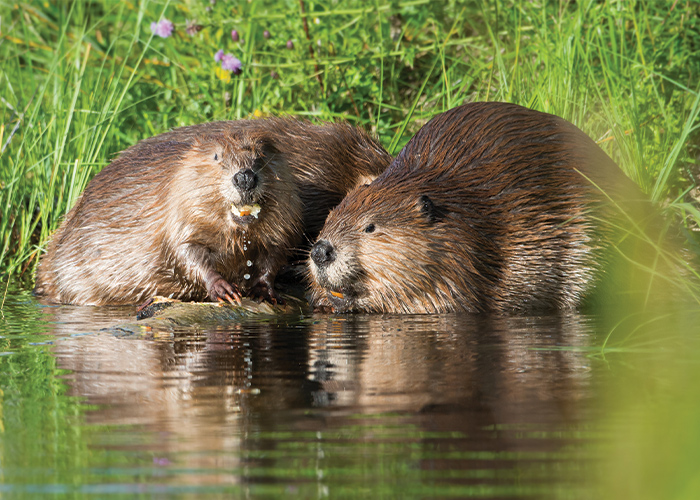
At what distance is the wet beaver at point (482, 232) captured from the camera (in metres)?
3.49

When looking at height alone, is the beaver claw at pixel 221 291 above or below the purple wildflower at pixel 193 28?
below

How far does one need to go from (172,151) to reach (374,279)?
1187 mm

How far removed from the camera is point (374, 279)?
3.52 metres

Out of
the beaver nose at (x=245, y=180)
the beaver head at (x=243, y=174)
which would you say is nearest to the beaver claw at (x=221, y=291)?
the beaver head at (x=243, y=174)

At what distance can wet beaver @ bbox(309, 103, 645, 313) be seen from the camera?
3.49 meters

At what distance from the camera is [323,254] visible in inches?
137

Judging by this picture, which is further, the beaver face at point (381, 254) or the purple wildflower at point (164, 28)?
the purple wildflower at point (164, 28)

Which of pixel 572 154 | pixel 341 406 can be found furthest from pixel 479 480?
pixel 572 154

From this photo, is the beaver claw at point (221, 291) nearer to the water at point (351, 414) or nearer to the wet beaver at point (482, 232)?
the wet beaver at point (482, 232)

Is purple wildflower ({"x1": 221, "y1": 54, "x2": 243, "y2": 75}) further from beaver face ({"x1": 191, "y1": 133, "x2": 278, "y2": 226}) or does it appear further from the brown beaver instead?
beaver face ({"x1": 191, "y1": 133, "x2": 278, "y2": 226})

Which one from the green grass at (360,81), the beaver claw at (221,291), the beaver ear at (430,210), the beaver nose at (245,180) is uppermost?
the green grass at (360,81)

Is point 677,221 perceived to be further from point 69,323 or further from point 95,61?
point 95,61

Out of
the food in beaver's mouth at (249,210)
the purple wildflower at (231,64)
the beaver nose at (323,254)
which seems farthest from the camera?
the purple wildflower at (231,64)

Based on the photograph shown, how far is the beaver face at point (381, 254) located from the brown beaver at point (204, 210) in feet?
1.00
